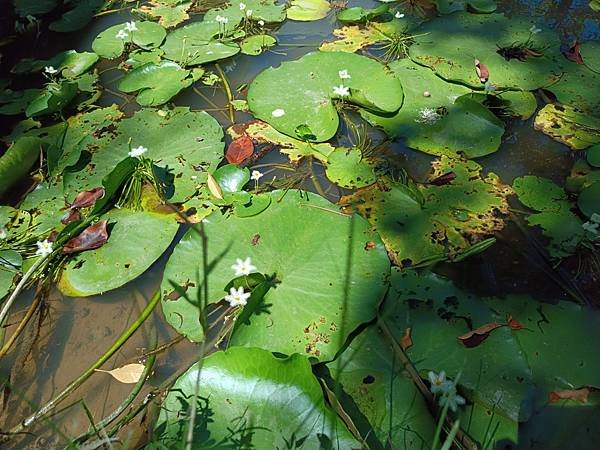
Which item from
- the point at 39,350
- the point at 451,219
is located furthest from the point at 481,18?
the point at 39,350

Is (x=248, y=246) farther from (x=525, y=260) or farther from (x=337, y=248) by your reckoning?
(x=525, y=260)

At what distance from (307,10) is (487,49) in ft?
3.81

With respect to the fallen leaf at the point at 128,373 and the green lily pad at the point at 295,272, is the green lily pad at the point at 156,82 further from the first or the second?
the fallen leaf at the point at 128,373

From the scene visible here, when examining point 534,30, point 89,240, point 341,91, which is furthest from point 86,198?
point 534,30

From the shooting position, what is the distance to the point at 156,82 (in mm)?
2486

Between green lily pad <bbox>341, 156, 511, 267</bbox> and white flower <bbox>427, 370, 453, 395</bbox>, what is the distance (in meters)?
0.47

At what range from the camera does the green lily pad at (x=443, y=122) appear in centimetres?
208

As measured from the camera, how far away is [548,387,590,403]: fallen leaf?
1.28 m

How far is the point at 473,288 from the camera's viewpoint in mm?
1646

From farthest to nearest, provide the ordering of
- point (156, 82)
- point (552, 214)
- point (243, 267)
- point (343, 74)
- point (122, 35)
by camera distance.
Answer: point (122, 35), point (156, 82), point (343, 74), point (552, 214), point (243, 267)

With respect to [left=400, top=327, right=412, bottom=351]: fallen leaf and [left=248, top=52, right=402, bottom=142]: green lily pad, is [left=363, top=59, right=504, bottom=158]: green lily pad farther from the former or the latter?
[left=400, top=327, right=412, bottom=351]: fallen leaf

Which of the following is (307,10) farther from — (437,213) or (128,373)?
(128,373)

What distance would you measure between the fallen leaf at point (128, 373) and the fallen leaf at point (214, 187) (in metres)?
0.70

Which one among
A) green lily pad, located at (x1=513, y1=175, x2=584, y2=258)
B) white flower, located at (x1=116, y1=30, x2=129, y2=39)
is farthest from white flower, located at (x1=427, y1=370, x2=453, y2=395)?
white flower, located at (x1=116, y1=30, x2=129, y2=39)
